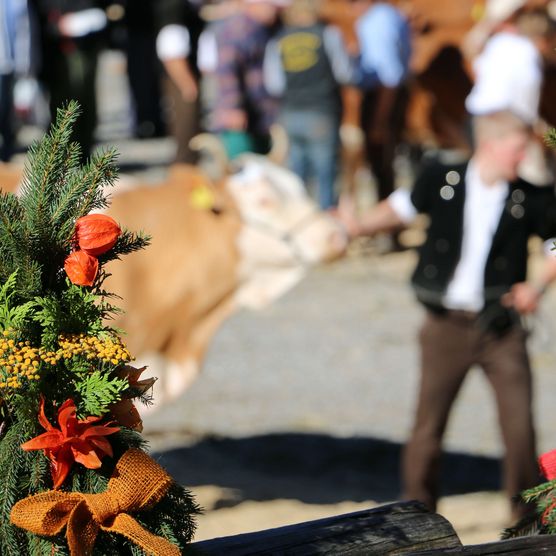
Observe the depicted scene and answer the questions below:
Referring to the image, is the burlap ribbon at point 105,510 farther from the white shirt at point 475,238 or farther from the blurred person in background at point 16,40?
the blurred person in background at point 16,40

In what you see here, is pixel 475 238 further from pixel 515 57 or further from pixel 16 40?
pixel 16 40

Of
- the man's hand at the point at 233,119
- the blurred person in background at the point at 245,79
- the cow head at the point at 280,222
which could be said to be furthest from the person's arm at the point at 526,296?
the man's hand at the point at 233,119

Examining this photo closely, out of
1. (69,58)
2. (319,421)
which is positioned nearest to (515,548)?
(319,421)

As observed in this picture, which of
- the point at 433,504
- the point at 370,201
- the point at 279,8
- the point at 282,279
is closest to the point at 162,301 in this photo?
the point at 282,279

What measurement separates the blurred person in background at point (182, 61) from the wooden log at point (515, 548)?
8.06 m

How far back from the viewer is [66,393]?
2.15 metres

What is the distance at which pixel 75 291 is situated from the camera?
7.15ft

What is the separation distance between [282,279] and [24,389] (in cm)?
415

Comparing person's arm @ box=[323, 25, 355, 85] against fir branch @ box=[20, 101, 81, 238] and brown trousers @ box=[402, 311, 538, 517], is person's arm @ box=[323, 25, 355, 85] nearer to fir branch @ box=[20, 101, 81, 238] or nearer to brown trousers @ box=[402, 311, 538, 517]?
brown trousers @ box=[402, 311, 538, 517]

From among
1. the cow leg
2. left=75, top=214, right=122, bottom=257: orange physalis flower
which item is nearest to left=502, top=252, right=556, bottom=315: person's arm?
the cow leg

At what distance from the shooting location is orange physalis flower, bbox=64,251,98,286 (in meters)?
2.15

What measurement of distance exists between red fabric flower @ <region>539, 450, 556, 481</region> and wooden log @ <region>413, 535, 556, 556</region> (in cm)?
19

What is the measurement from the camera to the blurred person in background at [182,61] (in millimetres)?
9945

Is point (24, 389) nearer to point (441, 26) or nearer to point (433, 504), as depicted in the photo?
point (433, 504)
